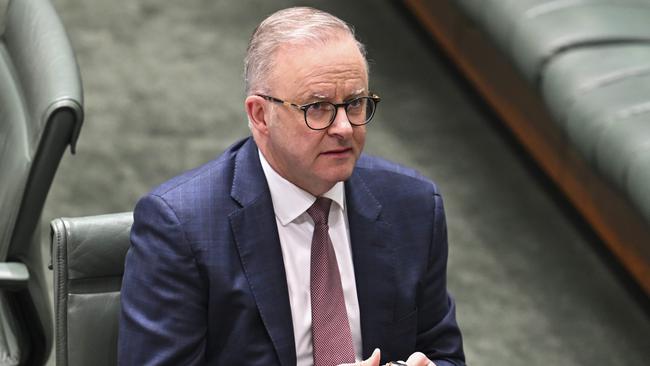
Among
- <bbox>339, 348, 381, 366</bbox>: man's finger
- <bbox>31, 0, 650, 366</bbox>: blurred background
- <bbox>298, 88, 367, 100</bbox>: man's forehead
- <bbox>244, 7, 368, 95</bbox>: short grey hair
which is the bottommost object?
<bbox>31, 0, 650, 366</bbox>: blurred background

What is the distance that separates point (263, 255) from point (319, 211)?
4.2 inches

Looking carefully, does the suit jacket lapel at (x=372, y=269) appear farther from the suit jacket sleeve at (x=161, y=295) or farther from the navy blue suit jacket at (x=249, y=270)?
the suit jacket sleeve at (x=161, y=295)

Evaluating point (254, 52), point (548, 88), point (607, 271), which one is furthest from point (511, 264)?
point (254, 52)

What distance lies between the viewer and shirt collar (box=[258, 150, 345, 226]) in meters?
1.84

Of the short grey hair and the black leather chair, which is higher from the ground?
the short grey hair

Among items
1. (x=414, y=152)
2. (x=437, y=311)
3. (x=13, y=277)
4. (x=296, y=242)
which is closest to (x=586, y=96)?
(x=414, y=152)

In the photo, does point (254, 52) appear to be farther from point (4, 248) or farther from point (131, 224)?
point (4, 248)

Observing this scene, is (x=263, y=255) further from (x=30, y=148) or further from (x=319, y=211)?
(x=30, y=148)

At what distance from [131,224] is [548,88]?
1376mm

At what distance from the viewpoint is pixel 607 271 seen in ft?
10.4

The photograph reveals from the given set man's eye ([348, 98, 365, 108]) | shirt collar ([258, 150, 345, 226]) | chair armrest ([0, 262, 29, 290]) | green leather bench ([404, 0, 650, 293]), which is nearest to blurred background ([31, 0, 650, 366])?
Answer: green leather bench ([404, 0, 650, 293])

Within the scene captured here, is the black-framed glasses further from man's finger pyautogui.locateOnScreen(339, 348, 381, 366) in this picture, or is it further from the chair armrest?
the chair armrest

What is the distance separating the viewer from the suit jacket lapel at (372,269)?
187 cm

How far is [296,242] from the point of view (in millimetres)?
1861
